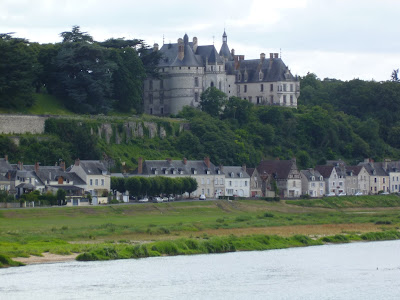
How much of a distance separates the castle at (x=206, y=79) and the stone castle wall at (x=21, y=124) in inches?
937

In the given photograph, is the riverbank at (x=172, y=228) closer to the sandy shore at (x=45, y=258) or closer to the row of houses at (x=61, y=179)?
the sandy shore at (x=45, y=258)

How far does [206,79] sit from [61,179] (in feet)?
123

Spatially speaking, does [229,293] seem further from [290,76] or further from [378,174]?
[290,76]

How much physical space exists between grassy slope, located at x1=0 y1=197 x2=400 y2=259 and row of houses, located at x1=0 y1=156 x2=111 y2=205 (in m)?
5.61

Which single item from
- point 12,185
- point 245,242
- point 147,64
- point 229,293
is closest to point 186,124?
point 147,64

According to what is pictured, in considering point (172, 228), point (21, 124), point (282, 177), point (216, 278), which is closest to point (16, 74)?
point (21, 124)

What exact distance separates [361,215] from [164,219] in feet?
70.2

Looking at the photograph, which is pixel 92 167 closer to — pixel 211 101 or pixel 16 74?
A: pixel 16 74

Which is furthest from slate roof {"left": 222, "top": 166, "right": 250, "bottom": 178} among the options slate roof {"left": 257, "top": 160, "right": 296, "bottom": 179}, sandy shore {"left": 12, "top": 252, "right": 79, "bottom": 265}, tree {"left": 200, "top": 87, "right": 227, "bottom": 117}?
sandy shore {"left": 12, "top": 252, "right": 79, "bottom": 265}

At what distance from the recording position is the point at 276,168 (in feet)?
339

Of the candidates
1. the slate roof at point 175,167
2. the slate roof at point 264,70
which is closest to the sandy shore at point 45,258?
the slate roof at point 175,167

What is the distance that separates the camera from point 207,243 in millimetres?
59719

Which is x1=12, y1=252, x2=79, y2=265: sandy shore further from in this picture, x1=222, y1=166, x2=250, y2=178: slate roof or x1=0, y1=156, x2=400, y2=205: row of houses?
x1=222, y1=166, x2=250, y2=178: slate roof

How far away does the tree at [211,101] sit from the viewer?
4459 inches
